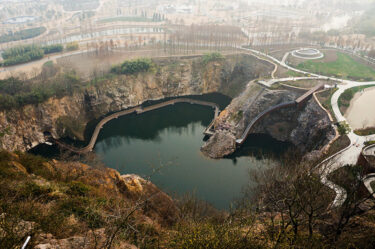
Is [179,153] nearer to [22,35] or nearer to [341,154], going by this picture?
[341,154]

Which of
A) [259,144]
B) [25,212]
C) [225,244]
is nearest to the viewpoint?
[225,244]

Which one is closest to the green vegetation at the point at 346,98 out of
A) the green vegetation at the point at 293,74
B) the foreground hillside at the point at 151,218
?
the green vegetation at the point at 293,74

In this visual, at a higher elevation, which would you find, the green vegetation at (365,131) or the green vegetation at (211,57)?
the green vegetation at (211,57)

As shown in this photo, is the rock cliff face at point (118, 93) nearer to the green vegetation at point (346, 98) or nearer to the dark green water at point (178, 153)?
the dark green water at point (178, 153)

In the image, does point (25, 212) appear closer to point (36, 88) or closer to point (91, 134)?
point (91, 134)

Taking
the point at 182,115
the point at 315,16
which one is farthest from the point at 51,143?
the point at 315,16

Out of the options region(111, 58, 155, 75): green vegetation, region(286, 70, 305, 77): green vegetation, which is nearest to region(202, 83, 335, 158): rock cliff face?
region(286, 70, 305, 77): green vegetation

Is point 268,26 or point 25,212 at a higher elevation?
point 268,26
